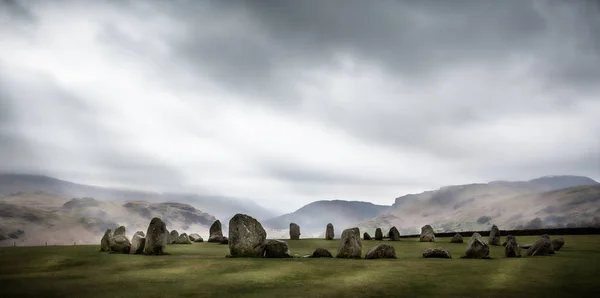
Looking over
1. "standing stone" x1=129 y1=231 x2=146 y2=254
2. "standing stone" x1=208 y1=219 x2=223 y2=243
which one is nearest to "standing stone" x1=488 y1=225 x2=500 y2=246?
"standing stone" x1=208 y1=219 x2=223 y2=243

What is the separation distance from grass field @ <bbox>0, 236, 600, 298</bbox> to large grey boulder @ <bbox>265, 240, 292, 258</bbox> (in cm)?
302

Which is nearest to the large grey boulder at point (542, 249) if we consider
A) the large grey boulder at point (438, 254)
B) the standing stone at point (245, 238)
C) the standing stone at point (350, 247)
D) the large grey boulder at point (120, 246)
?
the large grey boulder at point (438, 254)

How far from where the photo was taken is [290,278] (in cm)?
1523

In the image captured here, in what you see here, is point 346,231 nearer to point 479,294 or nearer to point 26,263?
point 479,294

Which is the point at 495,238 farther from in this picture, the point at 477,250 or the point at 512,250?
the point at 477,250

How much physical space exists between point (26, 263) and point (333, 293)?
52.2ft

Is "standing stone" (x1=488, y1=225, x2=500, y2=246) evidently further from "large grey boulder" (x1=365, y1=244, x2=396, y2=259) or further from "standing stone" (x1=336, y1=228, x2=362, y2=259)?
"standing stone" (x1=336, y1=228, x2=362, y2=259)

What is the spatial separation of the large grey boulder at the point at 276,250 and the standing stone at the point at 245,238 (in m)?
0.83

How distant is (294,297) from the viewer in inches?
462

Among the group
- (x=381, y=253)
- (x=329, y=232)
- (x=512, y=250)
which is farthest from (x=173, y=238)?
(x=512, y=250)

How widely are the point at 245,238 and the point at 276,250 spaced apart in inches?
78.6

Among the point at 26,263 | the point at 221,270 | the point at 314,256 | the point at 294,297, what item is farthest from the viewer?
the point at 314,256

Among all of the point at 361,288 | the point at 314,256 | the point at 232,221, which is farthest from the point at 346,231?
the point at 361,288

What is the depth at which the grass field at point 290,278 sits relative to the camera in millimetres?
12539
